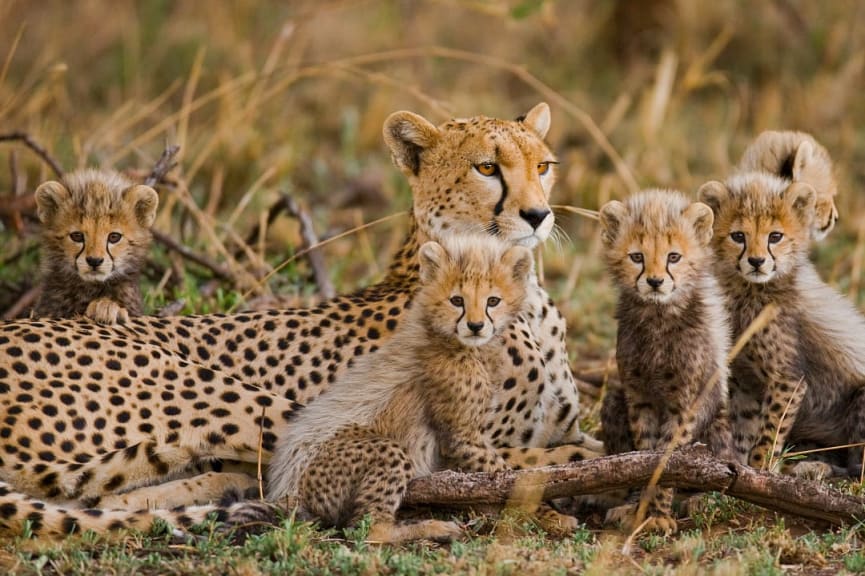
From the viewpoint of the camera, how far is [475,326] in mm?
4180

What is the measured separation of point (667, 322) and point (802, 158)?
1334mm

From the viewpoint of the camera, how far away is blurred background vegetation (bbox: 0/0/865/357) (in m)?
6.78

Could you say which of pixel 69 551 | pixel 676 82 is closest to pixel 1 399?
pixel 69 551

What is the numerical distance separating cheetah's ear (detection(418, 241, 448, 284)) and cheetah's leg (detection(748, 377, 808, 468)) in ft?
4.27

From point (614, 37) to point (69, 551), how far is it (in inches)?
374

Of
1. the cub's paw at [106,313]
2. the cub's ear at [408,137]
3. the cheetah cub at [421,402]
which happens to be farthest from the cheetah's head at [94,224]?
the cheetah cub at [421,402]

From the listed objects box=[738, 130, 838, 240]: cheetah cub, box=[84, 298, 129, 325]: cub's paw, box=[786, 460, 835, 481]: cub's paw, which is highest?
box=[738, 130, 838, 240]: cheetah cub

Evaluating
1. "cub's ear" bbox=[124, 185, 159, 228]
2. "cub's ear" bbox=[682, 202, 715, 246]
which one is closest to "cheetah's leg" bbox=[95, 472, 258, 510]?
"cub's ear" bbox=[124, 185, 159, 228]

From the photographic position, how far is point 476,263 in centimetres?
432

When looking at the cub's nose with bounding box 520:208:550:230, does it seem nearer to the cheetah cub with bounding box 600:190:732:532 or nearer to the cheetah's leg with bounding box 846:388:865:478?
the cheetah cub with bounding box 600:190:732:532

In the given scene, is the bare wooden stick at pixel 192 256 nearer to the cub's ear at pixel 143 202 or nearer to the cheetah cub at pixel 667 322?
the cub's ear at pixel 143 202

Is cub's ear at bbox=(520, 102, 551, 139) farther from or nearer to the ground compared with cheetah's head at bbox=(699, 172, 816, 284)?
farther from the ground

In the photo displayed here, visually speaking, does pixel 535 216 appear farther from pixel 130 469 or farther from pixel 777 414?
pixel 130 469

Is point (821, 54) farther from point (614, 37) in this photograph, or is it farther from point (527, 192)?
point (527, 192)
